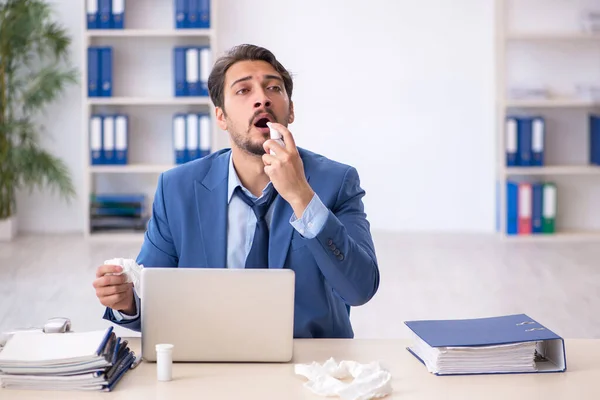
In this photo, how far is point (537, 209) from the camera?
6426 millimetres

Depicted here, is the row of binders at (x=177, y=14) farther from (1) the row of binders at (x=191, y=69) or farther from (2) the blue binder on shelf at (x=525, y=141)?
(2) the blue binder on shelf at (x=525, y=141)

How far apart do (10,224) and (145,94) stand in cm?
127

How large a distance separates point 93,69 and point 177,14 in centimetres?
67

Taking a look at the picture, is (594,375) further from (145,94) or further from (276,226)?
(145,94)

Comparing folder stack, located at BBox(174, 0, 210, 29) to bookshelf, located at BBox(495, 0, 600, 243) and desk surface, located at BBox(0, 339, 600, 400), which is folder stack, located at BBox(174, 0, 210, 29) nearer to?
bookshelf, located at BBox(495, 0, 600, 243)

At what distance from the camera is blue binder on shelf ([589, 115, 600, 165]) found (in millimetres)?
6441

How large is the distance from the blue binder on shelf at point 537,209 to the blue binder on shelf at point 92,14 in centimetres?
309

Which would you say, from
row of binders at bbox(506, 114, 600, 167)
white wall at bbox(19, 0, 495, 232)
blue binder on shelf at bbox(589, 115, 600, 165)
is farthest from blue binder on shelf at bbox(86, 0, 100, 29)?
blue binder on shelf at bbox(589, 115, 600, 165)

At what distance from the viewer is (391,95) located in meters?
6.59

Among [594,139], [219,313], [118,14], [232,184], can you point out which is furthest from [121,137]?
[219,313]

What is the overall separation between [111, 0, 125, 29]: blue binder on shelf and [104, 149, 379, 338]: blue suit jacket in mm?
4273

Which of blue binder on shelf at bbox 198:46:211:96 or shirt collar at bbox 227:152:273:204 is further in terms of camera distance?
blue binder on shelf at bbox 198:46:211:96

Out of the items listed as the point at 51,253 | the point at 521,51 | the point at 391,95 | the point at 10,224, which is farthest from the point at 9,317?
the point at 521,51

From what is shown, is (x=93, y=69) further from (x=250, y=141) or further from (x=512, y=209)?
(x=250, y=141)
